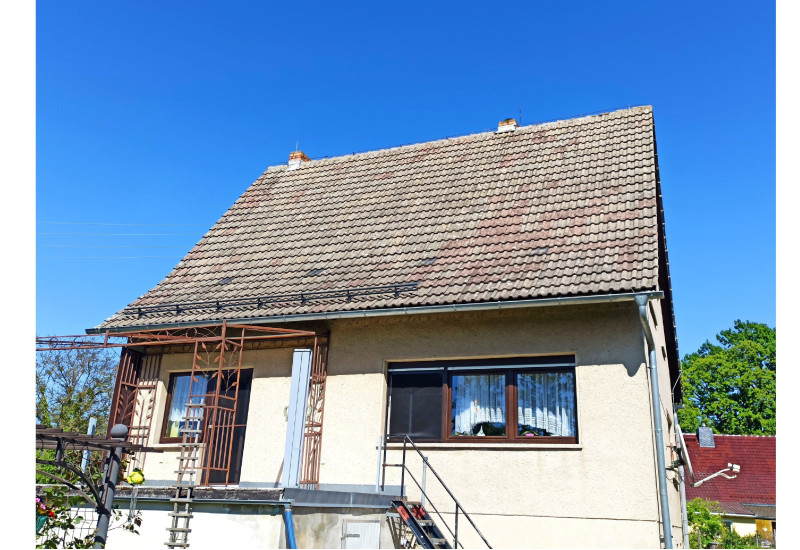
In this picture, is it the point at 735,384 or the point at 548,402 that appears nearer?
the point at 548,402

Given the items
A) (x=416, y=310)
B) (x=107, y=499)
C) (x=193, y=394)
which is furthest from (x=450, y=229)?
(x=107, y=499)

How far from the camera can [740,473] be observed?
32.0m

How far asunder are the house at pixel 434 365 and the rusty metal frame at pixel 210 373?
5cm

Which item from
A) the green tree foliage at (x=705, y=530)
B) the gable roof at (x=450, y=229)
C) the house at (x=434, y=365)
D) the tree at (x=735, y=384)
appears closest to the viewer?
the house at (x=434, y=365)

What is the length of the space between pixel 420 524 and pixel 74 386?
79.1ft

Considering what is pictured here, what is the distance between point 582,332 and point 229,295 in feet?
20.4

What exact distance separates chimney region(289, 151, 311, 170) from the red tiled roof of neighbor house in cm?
2307

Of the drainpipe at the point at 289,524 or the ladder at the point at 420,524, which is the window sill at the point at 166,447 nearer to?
the ladder at the point at 420,524

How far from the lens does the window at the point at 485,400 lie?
9.57 metres

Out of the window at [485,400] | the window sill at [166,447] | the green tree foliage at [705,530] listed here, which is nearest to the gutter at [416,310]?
the window at [485,400]

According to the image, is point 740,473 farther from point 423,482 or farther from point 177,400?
point 177,400

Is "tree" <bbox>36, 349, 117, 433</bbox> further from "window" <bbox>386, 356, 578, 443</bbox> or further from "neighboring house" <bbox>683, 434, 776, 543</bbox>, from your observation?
"neighboring house" <bbox>683, 434, 776, 543</bbox>

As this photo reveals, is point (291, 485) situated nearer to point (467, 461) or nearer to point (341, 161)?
point (467, 461)

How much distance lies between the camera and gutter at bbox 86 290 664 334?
8969mm
